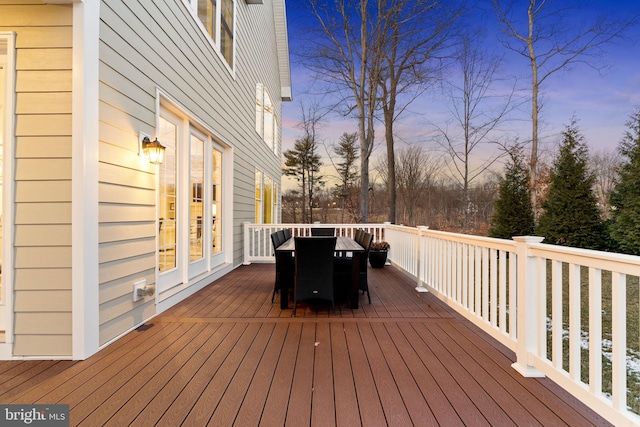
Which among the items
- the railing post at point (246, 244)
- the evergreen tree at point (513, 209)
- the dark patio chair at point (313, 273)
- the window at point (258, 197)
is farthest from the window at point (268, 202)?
the evergreen tree at point (513, 209)

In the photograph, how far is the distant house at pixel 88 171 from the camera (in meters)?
2.38

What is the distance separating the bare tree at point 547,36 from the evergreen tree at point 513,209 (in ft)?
3.82

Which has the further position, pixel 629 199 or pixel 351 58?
pixel 351 58

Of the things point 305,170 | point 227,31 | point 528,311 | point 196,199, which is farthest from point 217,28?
point 305,170

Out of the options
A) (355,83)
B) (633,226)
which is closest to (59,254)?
(355,83)

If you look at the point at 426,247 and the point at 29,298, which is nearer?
the point at 29,298

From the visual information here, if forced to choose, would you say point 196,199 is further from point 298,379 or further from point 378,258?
point 378,258

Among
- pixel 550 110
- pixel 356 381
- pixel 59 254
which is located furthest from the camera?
pixel 550 110

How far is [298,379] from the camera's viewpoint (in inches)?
82.6

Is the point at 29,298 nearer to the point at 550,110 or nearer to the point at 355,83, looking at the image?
the point at 355,83

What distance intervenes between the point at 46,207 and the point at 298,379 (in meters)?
2.26

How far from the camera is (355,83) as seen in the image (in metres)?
9.30

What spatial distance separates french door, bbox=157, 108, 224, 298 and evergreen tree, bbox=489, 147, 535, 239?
29.5 feet

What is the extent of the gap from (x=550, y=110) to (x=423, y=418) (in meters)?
13.5
